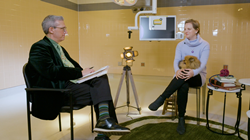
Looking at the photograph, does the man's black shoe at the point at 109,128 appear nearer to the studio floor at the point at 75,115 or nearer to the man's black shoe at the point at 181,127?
the studio floor at the point at 75,115

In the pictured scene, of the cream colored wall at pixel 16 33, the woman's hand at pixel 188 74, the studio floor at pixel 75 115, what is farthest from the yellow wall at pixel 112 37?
the woman's hand at pixel 188 74

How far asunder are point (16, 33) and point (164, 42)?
10.1 feet

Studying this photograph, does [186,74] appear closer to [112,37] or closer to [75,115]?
[75,115]

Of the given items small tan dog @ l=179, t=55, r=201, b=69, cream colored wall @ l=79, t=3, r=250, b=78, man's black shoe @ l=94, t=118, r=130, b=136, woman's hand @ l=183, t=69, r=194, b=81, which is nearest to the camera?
man's black shoe @ l=94, t=118, r=130, b=136

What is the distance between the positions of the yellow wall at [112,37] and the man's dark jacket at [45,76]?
226cm

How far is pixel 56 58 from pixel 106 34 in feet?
11.6

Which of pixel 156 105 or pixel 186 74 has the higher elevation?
pixel 186 74

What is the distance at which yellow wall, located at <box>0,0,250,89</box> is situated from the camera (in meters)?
3.58

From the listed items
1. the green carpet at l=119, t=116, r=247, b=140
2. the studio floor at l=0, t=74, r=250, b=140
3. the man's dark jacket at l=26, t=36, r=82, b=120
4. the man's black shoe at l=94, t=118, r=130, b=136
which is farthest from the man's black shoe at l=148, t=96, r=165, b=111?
the man's dark jacket at l=26, t=36, r=82, b=120

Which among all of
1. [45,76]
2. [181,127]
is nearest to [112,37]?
[181,127]

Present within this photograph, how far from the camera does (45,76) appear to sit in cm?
158

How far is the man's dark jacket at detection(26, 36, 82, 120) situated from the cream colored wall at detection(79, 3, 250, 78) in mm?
3362

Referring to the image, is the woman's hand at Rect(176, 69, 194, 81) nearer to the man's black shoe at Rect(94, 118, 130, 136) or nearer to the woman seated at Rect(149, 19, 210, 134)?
the woman seated at Rect(149, 19, 210, 134)

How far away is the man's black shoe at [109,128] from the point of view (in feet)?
4.90
